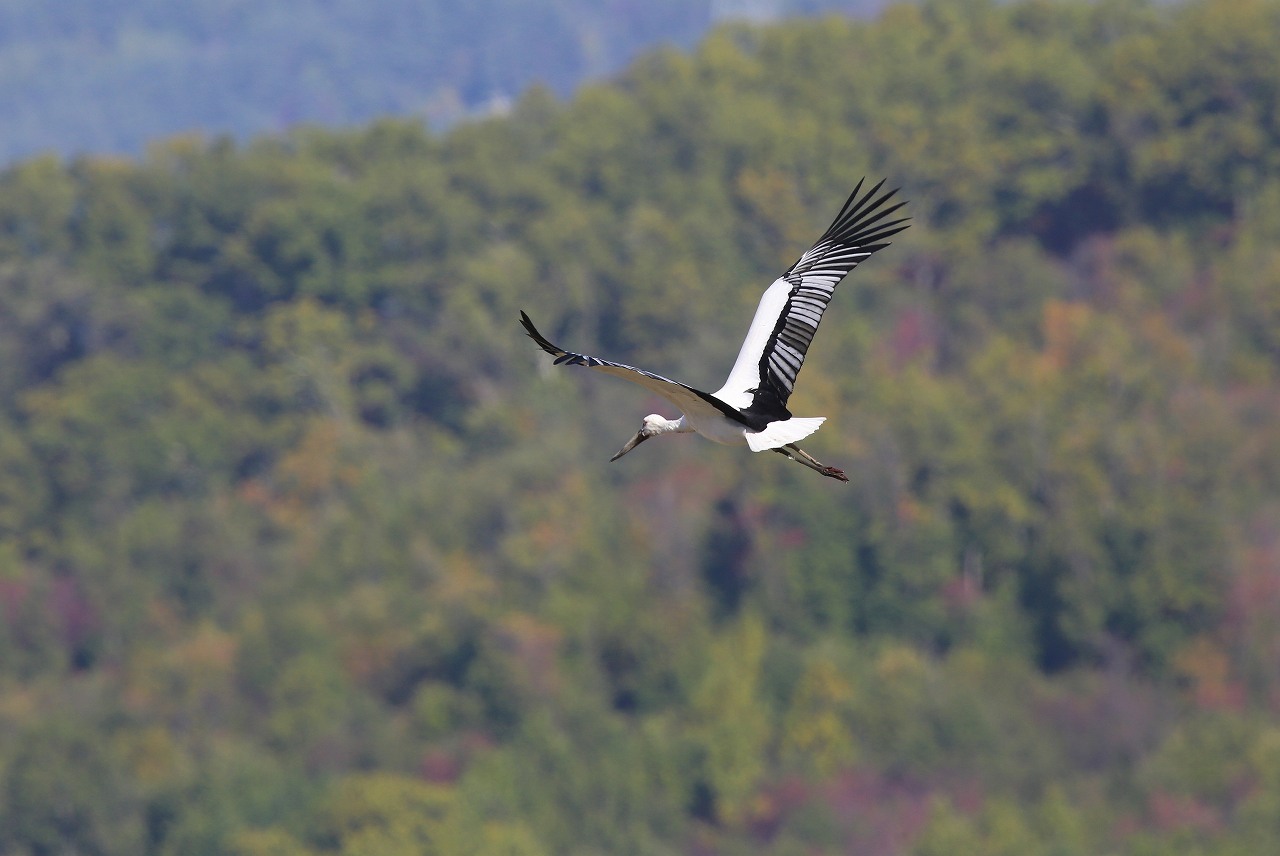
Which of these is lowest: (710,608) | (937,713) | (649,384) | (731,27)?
(649,384)

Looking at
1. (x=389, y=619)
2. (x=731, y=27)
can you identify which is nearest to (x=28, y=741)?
(x=389, y=619)

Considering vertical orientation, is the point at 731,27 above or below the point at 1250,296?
above

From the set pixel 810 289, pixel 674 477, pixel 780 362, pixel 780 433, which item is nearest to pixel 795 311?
pixel 810 289

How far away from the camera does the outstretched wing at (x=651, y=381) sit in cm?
1147

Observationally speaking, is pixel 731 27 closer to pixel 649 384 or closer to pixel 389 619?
pixel 389 619

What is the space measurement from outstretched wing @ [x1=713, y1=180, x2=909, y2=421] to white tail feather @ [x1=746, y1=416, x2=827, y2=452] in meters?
0.86

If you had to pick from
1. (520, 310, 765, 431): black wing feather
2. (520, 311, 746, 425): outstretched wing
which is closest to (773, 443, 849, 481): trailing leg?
(520, 311, 746, 425): outstretched wing

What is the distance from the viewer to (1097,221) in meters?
87.8

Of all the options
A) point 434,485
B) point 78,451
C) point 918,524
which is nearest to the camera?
point 918,524

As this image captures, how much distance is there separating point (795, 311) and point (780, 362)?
0.57m

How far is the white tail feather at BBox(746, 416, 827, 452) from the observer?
12.8 metres

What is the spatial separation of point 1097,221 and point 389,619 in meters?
32.6

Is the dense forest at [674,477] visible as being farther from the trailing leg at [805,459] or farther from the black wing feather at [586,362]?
the black wing feather at [586,362]

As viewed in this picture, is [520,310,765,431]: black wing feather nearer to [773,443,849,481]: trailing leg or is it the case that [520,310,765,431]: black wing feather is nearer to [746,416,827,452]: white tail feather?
[746,416,827,452]: white tail feather
